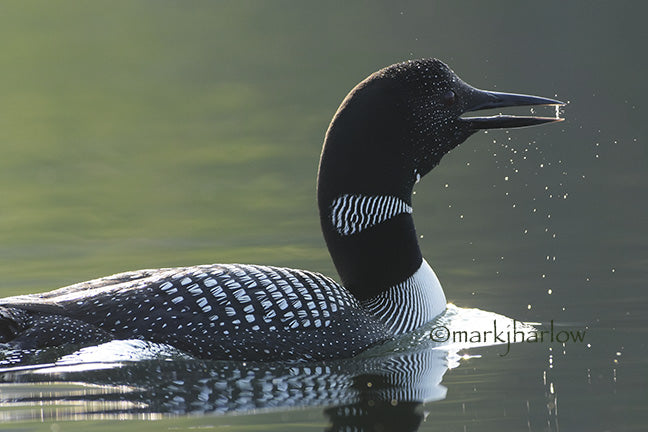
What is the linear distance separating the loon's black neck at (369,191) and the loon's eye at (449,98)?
0.79 ft

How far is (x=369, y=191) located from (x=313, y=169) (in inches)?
207

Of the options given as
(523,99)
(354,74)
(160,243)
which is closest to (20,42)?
(354,74)

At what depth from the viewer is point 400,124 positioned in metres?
5.16

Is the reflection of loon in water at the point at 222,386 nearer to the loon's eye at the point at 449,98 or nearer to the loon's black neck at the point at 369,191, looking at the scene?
the loon's black neck at the point at 369,191

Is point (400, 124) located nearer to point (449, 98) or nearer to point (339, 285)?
point (449, 98)

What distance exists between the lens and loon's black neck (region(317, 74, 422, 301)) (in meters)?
5.08

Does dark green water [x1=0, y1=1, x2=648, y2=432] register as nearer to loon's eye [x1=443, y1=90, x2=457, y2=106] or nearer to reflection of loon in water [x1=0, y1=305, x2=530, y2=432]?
reflection of loon in water [x1=0, y1=305, x2=530, y2=432]

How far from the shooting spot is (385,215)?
5.16 meters

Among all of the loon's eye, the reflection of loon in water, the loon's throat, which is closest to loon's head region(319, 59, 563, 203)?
the loon's eye

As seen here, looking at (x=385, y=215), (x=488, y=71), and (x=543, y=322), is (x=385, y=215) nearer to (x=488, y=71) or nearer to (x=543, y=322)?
(x=543, y=322)

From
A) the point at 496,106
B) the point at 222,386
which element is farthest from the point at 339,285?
the point at 496,106

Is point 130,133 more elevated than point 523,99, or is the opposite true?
point 130,133

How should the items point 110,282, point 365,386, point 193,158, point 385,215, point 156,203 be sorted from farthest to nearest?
1. point 193,158
2. point 156,203
3. point 385,215
4. point 110,282
5. point 365,386

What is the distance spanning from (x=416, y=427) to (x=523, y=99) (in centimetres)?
216
